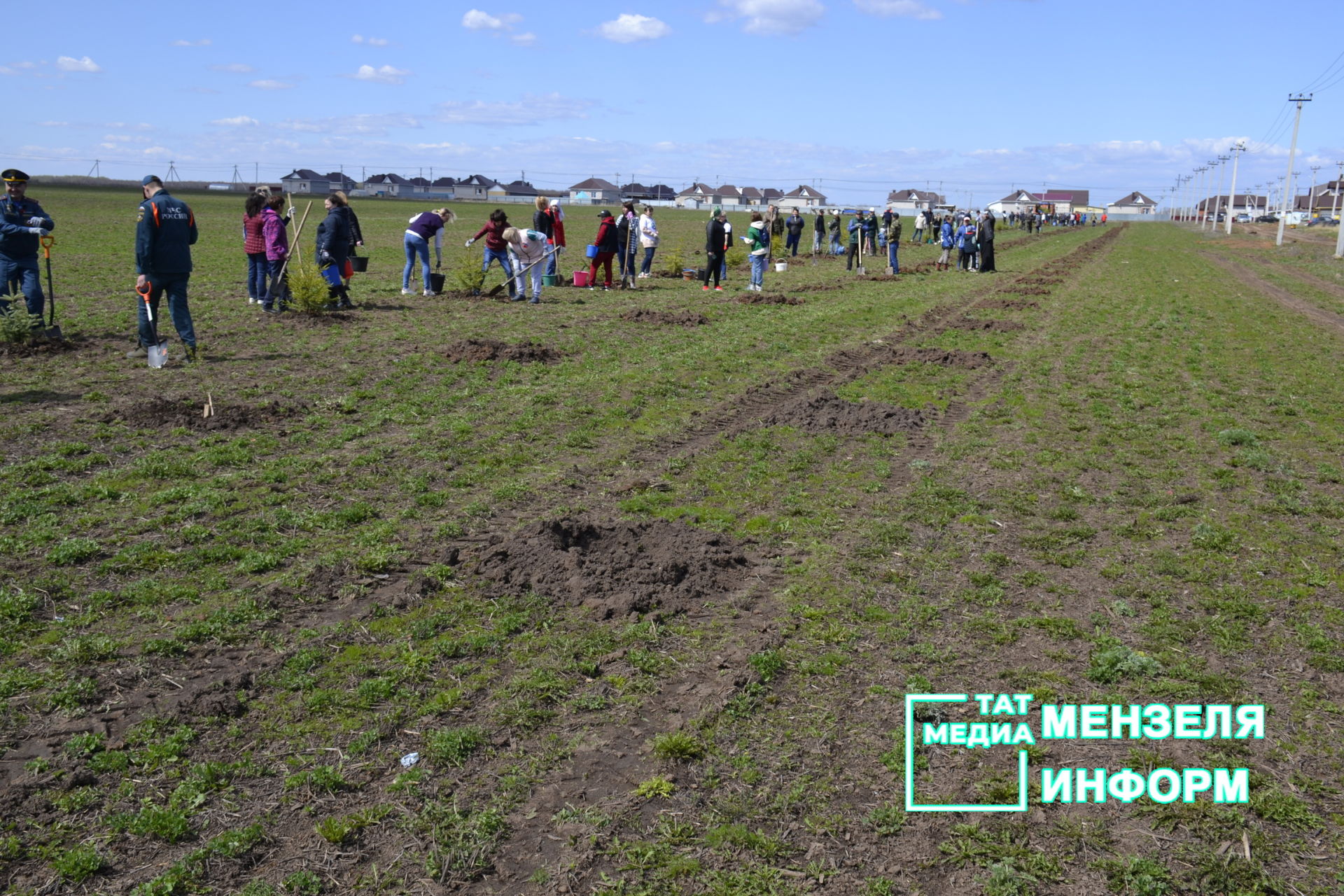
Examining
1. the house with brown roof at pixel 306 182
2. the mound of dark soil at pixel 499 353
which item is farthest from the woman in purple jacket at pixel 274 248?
the house with brown roof at pixel 306 182

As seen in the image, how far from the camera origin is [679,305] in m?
18.6

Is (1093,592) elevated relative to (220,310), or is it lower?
lower

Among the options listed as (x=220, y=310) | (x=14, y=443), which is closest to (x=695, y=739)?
(x=14, y=443)

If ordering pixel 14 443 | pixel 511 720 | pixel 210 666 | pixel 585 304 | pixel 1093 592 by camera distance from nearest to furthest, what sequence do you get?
pixel 511 720, pixel 210 666, pixel 1093 592, pixel 14 443, pixel 585 304

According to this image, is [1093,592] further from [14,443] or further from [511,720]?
[14,443]

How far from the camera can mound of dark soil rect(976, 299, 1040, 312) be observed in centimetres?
2002

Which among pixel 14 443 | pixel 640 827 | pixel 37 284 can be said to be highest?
pixel 37 284

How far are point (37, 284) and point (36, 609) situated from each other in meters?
8.57

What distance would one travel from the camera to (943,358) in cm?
1362

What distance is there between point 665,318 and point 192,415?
8654 millimetres

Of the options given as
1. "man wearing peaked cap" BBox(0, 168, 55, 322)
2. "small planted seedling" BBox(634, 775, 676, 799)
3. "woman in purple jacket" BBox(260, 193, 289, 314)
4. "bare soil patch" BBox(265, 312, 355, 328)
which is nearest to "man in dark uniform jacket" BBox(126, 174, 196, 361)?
"man wearing peaked cap" BBox(0, 168, 55, 322)

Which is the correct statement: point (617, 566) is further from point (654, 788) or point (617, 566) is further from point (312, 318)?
point (312, 318)

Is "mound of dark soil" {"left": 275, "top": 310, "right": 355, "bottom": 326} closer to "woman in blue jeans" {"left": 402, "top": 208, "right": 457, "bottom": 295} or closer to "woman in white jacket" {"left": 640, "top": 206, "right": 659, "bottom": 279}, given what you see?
"woman in blue jeans" {"left": 402, "top": 208, "right": 457, "bottom": 295}

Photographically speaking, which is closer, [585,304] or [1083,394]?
[1083,394]
